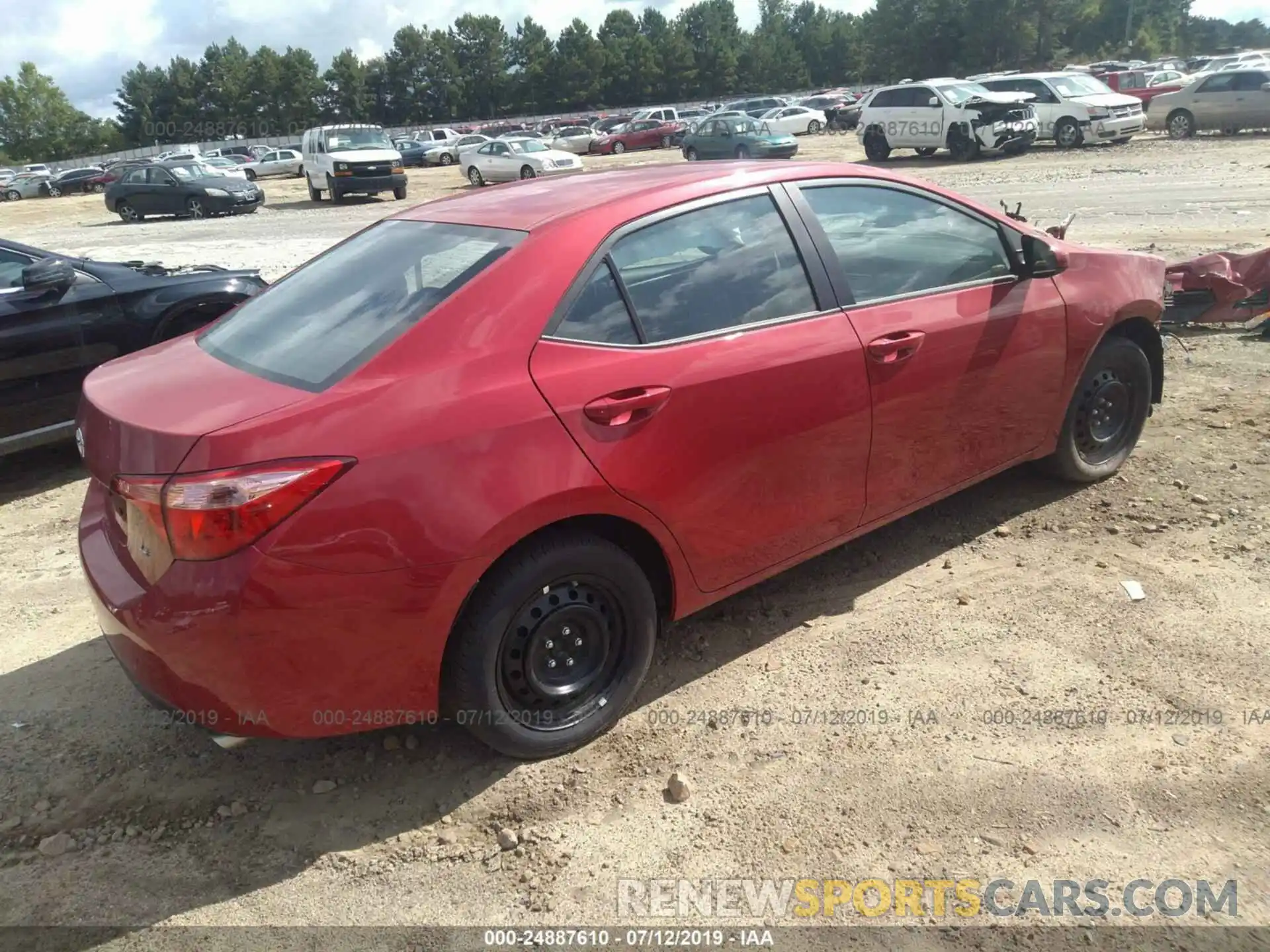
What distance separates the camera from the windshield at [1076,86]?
23734 millimetres

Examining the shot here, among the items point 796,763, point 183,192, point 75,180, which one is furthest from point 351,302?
point 75,180

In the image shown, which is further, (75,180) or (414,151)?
(75,180)

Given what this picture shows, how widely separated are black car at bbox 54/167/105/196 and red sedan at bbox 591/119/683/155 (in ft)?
85.8

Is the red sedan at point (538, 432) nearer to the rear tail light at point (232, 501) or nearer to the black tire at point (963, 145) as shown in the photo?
the rear tail light at point (232, 501)

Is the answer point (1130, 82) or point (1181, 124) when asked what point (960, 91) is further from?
point (1130, 82)

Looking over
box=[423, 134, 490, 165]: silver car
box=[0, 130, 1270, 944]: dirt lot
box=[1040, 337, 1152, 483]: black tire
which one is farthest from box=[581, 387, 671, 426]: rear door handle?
box=[423, 134, 490, 165]: silver car

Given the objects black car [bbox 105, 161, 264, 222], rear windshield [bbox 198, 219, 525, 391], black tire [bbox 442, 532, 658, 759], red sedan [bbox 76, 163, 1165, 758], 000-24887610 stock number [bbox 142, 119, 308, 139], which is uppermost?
000-24887610 stock number [bbox 142, 119, 308, 139]

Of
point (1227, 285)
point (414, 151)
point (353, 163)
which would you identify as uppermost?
point (414, 151)

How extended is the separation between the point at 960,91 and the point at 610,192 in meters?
23.8

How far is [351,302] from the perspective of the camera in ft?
10.3

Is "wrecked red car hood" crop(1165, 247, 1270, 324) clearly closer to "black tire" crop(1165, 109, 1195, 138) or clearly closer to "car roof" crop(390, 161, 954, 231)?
"car roof" crop(390, 161, 954, 231)

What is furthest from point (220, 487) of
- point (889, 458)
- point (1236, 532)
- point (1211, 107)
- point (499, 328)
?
point (1211, 107)

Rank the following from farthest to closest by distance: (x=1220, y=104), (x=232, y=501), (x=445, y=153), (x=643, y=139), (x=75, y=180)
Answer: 1. (x=75, y=180)
2. (x=445, y=153)
3. (x=643, y=139)
4. (x=1220, y=104)
5. (x=232, y=501)

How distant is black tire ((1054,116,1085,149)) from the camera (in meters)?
23.5
